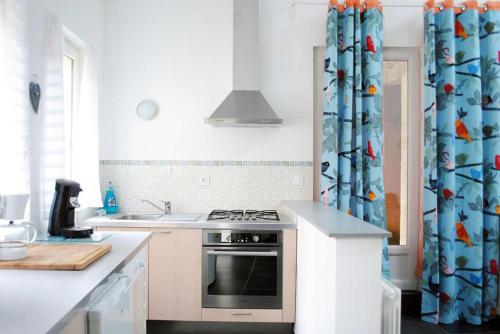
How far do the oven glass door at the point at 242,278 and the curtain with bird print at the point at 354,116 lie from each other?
731 millimetres

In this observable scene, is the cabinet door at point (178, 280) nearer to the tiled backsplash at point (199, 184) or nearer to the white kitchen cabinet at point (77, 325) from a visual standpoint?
Answer: the tiled backsplash at point (199, 184)

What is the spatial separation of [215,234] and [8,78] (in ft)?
5.36

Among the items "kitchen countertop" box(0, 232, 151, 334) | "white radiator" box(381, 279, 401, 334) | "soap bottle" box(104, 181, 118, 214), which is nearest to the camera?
"kitchen countertop" box(0, 232, 151, 334)

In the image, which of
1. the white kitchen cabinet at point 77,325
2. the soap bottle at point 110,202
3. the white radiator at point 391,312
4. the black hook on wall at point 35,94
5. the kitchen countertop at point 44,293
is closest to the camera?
the kitchen countertop at point 44,293

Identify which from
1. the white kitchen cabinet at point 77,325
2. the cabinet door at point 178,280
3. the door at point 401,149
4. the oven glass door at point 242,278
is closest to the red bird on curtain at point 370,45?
the door at point 401,149

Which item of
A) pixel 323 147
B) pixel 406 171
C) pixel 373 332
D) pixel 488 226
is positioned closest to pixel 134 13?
pixel 323 147

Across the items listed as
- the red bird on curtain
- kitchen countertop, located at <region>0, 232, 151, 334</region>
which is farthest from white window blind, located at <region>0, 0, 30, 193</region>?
the red bird on curtain

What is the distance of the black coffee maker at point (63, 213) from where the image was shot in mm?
1892

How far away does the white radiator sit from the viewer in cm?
179

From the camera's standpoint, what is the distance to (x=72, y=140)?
284 centimetres

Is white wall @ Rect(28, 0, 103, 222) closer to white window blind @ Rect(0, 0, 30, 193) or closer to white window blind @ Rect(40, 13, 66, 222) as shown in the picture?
white window blind @ Rect(40, 13, 66, 222)

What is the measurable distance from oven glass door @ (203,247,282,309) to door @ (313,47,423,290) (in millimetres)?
914

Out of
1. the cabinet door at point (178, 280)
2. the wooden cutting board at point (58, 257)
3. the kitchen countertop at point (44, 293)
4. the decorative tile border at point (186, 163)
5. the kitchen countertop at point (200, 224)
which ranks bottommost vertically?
the cabinet door at point (178, 280)

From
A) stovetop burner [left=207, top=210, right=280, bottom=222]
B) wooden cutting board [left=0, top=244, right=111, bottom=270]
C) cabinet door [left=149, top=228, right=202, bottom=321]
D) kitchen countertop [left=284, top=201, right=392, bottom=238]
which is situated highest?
kitchen countertop [left=284, top=201, right=392, bottom=238]
